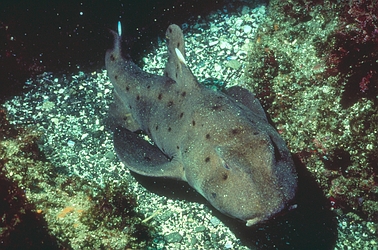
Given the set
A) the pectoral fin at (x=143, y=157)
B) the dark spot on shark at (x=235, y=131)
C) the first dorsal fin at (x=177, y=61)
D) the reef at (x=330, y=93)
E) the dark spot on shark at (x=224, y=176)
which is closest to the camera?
the dark spot on shark at (x=224, y=176)

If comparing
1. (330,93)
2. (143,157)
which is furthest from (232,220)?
(330,93)

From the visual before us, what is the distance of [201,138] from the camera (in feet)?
14.5

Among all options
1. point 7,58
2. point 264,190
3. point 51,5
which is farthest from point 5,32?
point 264,190

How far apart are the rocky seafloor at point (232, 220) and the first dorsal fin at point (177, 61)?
1.46 metres

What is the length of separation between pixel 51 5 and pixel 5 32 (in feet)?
3.60

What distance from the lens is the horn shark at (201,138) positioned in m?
3.54

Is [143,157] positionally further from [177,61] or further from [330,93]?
[330,93]

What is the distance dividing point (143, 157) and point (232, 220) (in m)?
1.83

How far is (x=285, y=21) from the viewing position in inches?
249

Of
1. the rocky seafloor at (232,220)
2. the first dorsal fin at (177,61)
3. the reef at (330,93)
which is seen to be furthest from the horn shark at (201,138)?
the reef at (330,93)

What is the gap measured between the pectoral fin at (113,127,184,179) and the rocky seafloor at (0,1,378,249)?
1.29 ft

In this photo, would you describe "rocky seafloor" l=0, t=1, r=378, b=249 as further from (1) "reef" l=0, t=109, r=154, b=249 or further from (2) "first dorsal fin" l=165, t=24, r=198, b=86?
(2) "first dorsal fin" l=165, t=24, r=198, b=86

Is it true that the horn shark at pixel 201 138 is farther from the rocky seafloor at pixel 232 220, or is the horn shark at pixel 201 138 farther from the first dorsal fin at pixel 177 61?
the rocky seafloor at pixel 232 220

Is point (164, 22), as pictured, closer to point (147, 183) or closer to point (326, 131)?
point (147, 183)
